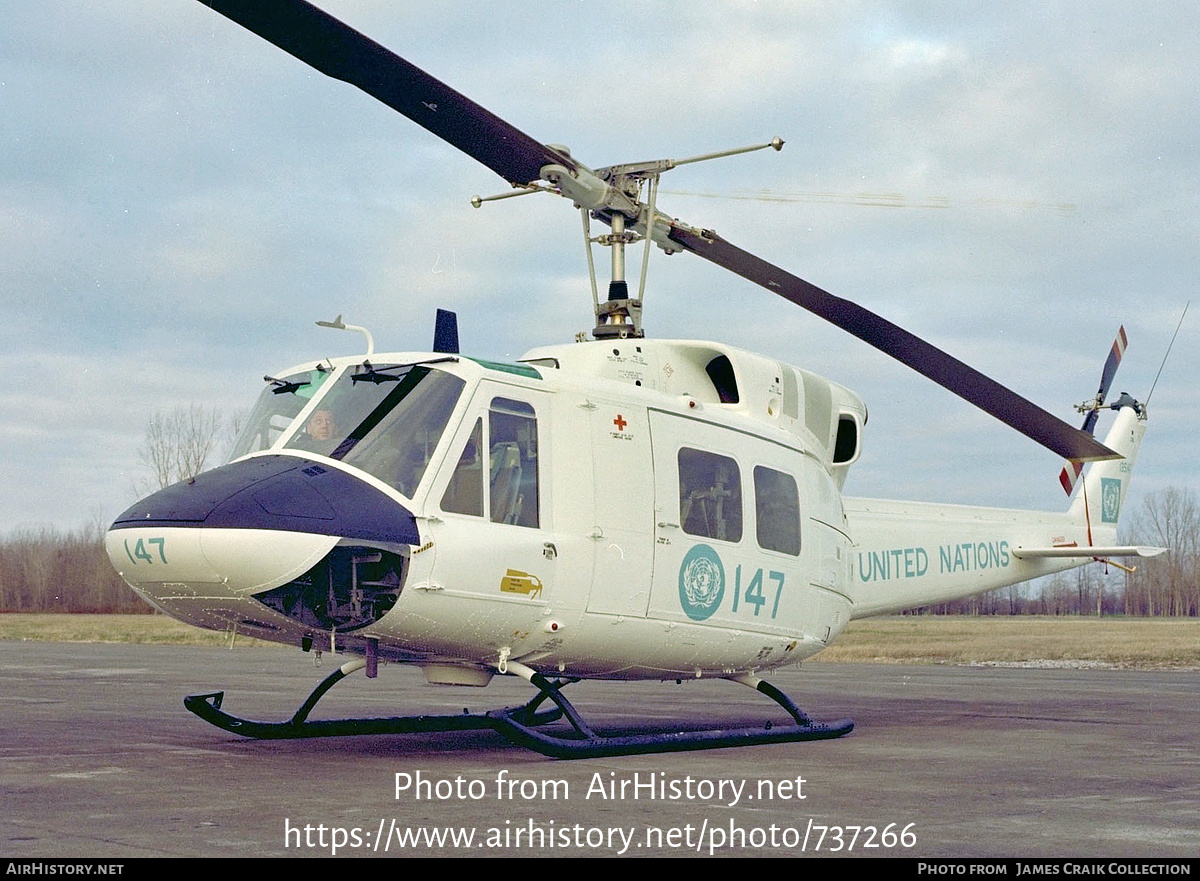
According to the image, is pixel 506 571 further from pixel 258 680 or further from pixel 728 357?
pixel 258 680

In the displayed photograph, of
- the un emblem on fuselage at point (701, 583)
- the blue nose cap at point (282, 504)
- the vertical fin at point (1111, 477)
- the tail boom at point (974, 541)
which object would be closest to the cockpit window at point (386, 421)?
the blue nose cap at point (282, 504)

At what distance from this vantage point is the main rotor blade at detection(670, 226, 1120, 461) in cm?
1133

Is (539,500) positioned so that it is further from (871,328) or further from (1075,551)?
(1075,551)

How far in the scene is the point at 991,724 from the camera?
43.6 ft

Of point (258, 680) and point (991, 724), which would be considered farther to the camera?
point (258, 680)

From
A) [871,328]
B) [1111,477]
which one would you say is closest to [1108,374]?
[1111,477]

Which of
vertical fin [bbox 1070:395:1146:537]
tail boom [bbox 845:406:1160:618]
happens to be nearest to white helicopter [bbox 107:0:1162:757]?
tail boom [bbox 845:406:1160:618]

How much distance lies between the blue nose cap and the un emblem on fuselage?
8.75ft

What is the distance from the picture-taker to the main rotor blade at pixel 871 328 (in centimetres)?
1133

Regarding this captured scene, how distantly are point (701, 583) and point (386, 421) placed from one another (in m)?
3.04

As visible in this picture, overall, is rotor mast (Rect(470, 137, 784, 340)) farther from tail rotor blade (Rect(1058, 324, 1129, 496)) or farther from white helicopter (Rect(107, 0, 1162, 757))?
tail rotor blade (Rect(1058, 324, 1129, 496))
